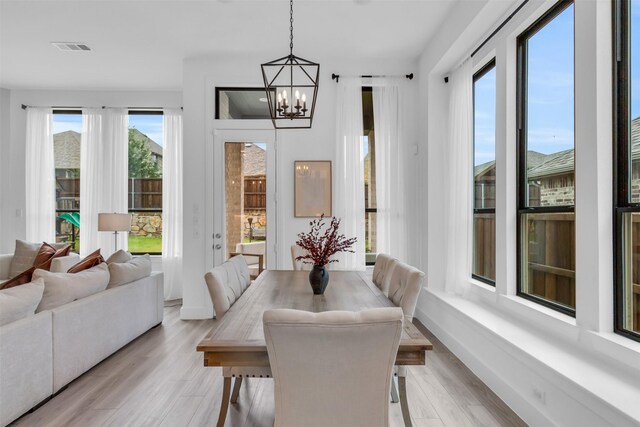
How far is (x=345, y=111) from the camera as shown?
4648 mm

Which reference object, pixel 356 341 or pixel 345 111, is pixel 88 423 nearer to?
pixel 356 341

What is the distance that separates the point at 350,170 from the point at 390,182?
20.5 inches

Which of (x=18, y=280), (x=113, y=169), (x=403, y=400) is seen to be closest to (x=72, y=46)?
(x=113, y=169)

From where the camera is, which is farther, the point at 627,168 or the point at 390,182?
the point at 390,182

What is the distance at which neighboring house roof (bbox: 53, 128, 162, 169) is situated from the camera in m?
5.92

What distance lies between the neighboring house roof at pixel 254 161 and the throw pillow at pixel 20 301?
2.58m

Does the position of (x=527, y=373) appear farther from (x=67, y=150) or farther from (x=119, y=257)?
(x=67, y=150)

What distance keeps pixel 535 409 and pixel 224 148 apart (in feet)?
13.2

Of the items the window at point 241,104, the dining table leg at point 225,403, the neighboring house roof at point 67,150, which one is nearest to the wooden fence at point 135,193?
the neighboring house roof at point 67,150

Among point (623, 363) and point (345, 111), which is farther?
point (345, 111)

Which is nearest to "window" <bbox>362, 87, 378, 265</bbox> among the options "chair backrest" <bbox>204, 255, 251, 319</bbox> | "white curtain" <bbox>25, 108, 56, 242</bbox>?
"chair backrest" <bbox>204, 255, 251, 319</bbox>

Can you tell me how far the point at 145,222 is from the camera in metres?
6.00

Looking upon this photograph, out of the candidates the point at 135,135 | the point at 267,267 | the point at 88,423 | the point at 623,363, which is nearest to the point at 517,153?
the point at 623,363

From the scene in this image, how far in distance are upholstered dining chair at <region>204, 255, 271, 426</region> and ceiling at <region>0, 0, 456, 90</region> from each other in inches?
97.0
